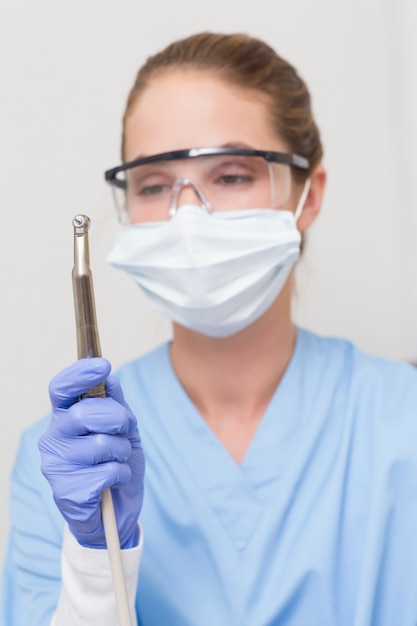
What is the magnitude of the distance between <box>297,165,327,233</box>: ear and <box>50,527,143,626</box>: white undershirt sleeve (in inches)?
23.6

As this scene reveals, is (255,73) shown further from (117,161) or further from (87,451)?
(87,451)

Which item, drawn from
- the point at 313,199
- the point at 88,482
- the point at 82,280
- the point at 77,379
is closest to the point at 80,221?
the point at 82,280

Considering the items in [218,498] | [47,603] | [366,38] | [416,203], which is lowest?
[47,603]

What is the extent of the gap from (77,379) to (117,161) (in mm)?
813

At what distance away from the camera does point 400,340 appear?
1.89m

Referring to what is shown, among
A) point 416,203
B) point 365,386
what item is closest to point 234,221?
point 365,386

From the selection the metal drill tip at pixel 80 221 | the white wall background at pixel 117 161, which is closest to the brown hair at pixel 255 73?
the white wall background at pixel 117 161

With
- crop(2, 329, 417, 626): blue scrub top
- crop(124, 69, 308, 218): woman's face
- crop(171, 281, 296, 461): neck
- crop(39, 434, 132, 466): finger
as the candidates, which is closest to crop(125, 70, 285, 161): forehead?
crop(124, 69, 308, 218): woman's face

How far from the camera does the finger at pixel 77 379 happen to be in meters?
0.83

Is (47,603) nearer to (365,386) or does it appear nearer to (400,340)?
(365,386)

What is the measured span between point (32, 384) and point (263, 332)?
1.59ft

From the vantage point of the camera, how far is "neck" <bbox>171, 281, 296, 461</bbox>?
50.6 inches

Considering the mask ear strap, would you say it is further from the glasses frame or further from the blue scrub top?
the blue scrub top

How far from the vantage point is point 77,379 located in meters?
0.84
